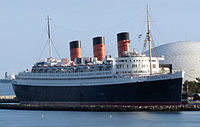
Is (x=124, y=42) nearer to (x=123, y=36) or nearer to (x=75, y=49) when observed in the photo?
(x=123, y=36)

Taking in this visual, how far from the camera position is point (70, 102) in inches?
3474

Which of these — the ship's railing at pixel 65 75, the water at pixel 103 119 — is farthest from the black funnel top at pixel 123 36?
the water at pixel 103 119

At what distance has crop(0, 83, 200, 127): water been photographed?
202ft

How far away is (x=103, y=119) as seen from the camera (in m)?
67.1

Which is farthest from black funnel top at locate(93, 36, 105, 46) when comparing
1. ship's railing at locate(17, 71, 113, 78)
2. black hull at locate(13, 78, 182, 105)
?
black hull at locate(13, 78, 182, 105)

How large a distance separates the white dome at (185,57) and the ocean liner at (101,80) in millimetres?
50770

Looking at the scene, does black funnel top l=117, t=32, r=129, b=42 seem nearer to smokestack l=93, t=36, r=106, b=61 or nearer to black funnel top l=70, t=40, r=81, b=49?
smokestack l=93, t=36, r=106, b=61

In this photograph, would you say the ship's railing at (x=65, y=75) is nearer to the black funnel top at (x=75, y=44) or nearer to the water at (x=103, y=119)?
the black funnel top at (x=75, y=44)

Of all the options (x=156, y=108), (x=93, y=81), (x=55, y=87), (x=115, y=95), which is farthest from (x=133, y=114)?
(x=55, y=87)

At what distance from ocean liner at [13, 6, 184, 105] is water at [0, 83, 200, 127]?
7.23 meters

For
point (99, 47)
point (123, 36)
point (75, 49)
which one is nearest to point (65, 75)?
point (75, 49)

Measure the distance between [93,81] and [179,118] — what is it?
24037 mm

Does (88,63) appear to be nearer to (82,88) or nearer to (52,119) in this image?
(82,88)

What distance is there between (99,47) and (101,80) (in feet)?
31.4
